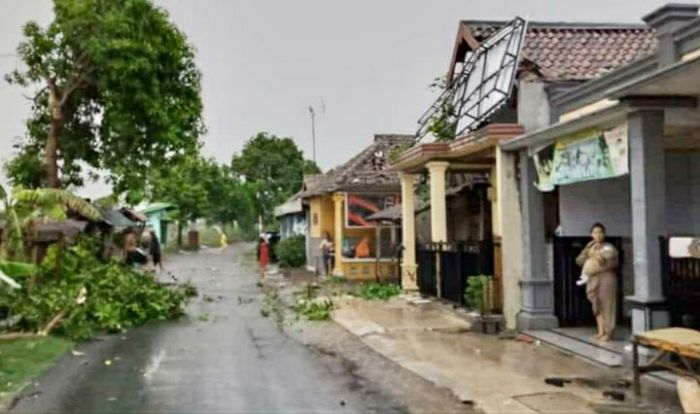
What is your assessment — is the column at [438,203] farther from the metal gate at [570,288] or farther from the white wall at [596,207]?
the metal gate at [570,288]

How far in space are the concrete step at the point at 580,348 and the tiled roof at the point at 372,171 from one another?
16.8m

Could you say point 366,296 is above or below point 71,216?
below

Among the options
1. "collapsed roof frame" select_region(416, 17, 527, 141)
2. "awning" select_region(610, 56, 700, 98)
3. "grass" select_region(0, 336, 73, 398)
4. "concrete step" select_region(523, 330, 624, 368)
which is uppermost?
"collapsed roof frame" select_region(416, 17, 527, 141)

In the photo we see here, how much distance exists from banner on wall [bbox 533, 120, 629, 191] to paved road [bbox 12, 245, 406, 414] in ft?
15.0

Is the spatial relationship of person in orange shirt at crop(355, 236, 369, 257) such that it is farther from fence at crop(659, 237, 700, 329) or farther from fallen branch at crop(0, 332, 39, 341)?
fence at crop(659, 237, 700, 329)

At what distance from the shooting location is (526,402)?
29.2 ft

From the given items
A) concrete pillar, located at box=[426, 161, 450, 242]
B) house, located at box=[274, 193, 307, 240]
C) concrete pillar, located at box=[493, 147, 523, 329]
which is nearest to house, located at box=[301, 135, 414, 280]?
house, located at box=[274, 193, 307, 240]

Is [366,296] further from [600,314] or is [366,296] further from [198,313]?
[600,314]

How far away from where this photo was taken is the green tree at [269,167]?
67375mm

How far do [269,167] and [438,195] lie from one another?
49.7m

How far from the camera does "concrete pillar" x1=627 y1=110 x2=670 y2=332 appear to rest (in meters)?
10.2

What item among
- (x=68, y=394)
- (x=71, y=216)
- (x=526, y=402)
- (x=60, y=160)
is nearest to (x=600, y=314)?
(x=526, y=402)

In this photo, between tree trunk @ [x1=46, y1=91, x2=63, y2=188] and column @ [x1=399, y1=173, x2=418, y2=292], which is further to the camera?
tree trunk @ [x1=46, y1=91, x2=63, y2=188]

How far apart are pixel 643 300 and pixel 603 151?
229 cm
